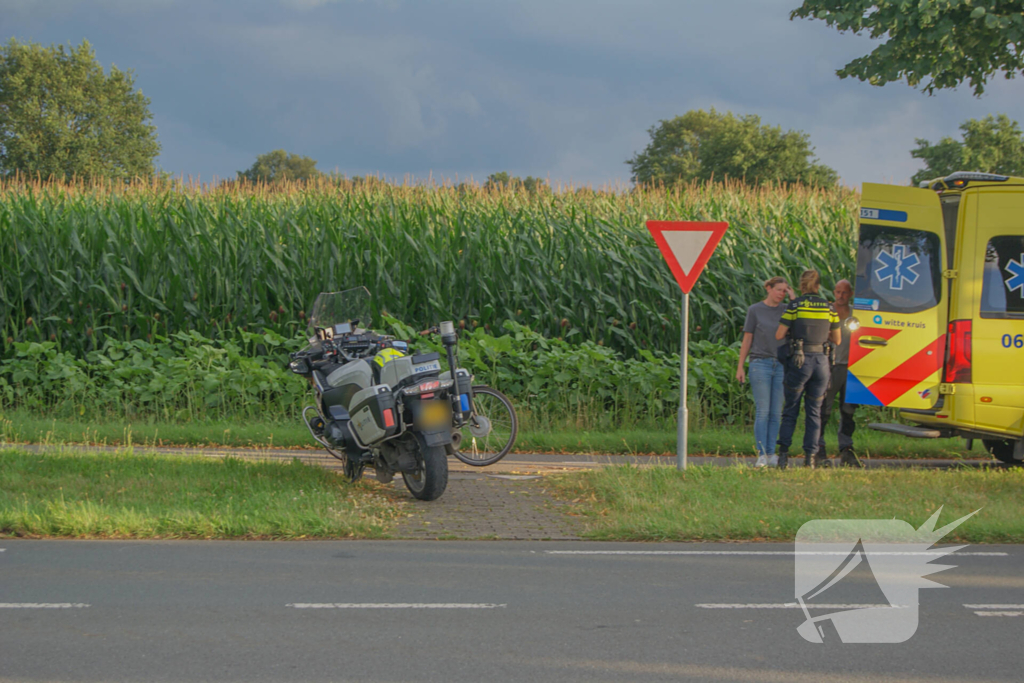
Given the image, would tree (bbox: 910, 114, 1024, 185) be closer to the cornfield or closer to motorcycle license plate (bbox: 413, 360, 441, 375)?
Result: the cornfield

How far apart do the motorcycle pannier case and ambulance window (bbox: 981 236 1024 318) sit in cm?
611

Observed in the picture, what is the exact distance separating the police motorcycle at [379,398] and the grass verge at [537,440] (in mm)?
2622

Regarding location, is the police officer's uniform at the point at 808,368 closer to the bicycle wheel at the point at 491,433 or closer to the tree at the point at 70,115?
the bicycle wheel at the point at 491,433

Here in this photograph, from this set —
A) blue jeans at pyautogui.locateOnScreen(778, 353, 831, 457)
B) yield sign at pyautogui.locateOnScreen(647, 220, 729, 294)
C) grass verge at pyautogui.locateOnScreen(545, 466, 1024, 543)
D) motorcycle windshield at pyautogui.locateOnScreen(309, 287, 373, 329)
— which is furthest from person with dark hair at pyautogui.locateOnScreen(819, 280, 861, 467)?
motorcycle windshield at pyautogui.locateOnScreen(309, 287, 373, 329)

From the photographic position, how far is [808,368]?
1039 centimetres

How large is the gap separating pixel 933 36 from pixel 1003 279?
25.9ft

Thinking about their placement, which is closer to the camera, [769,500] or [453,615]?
[453,615]

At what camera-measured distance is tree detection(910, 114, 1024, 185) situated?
57469mm

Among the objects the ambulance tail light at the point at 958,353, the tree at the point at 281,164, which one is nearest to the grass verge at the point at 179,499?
the ambulance tail light at the point at 958,353

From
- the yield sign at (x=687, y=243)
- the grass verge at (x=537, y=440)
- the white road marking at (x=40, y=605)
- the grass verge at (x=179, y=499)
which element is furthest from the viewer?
the grass verge at (x=537, y=440)

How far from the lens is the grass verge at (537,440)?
12.1 metres

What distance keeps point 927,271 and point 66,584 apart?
8466 mm

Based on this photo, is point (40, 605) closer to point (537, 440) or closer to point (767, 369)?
point (537, 440)

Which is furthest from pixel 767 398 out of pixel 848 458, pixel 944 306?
pixel 944 306
